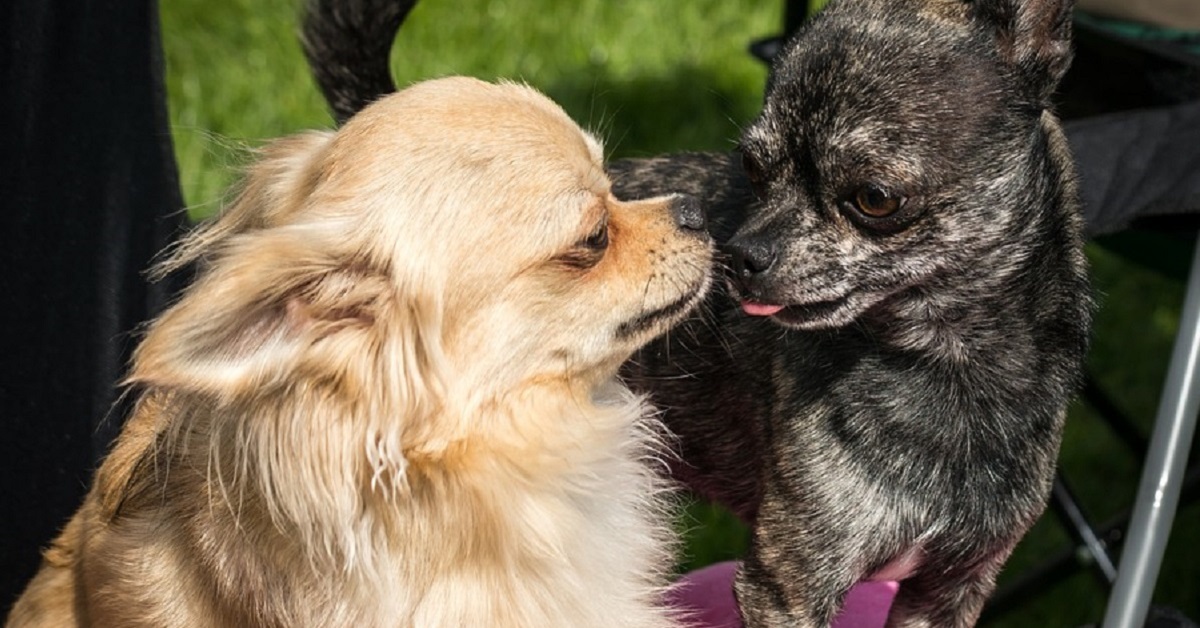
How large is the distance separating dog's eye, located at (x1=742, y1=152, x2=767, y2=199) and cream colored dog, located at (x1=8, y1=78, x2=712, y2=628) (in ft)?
0.37

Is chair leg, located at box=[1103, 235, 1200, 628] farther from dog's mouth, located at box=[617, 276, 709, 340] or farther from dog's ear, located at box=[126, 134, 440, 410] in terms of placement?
dog's ear, located at box=[126, 134, 440, 410]

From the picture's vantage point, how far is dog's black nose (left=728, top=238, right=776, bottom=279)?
189 cm

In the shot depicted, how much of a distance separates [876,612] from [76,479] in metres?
1.56

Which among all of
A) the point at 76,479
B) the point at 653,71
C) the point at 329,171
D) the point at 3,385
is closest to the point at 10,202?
the point at 3,385

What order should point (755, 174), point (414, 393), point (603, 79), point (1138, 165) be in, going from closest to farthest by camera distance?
point (414, 393) → point (755, 174) → point (1138, 165) → point (603, 79)

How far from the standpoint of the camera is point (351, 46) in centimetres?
247

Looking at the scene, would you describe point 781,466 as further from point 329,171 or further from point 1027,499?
point 329,171

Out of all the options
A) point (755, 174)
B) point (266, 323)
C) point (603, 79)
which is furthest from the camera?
point (603, 79)

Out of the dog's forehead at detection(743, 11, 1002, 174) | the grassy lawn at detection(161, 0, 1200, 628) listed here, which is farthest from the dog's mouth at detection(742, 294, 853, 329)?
the grassy lawn at detection(161, 0, 1200, 628)

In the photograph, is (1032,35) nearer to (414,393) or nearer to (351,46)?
(414,393)

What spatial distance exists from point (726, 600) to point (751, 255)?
2.91 ft

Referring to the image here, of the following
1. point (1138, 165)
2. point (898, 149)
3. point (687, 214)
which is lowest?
point (1138, 165)

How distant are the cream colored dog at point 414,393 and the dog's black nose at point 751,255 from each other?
45 millimetres

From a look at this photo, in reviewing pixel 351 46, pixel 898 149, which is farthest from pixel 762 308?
pixel 351 46
